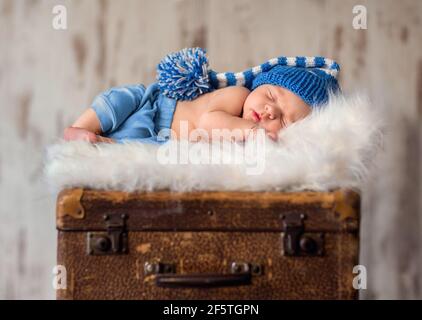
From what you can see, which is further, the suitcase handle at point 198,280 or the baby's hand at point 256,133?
the baby's hand at point 256,133

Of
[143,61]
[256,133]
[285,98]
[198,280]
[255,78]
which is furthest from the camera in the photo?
[143,61]

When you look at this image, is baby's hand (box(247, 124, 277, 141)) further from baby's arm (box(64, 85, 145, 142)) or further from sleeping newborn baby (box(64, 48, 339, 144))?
baby's arm (box(64, 85, 145, 142))

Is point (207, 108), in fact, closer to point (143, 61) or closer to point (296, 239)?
point (296, 239)

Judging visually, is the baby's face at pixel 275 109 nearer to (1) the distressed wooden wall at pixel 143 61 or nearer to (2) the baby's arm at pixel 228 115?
(2) the baby's arm at pixel 228 115

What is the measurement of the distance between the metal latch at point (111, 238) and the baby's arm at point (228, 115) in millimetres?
327

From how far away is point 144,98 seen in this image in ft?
4.46

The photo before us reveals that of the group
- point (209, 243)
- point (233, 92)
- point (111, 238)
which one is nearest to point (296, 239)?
point (209, 243)

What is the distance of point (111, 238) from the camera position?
1028mm

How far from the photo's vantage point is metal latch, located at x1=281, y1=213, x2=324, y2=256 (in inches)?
40.4

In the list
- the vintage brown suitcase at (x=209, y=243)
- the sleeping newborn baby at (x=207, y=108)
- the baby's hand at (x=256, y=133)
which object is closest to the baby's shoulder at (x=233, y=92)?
the sleeping newborn baby at (x=207, y=108)

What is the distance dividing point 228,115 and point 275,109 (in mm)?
100

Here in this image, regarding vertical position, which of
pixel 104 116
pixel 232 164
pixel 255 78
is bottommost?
pixel 232 164

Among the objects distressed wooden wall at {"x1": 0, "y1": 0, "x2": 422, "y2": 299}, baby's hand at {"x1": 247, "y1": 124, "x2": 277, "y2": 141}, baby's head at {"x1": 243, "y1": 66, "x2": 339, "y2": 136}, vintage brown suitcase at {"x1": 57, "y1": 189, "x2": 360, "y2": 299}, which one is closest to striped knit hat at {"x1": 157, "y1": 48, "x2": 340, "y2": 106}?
baby's head at {"x1": 243, "y1": 66, "x2": 339, "y2": 136}

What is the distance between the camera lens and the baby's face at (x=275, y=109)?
4.14 ft
